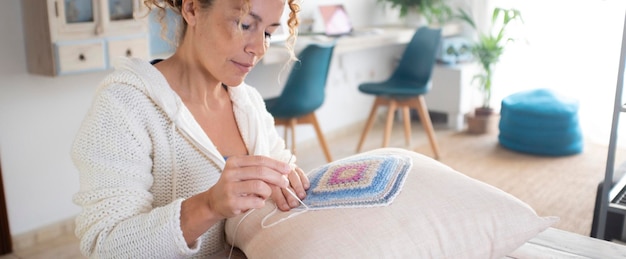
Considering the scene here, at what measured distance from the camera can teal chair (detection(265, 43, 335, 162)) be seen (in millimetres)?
3154

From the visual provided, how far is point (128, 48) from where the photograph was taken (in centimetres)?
264

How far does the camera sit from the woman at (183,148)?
92 centimetres

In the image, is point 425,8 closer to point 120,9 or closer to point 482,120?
point 482,120

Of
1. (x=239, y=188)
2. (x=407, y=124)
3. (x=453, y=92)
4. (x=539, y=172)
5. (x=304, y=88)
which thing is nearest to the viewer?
(x=239, y=188)

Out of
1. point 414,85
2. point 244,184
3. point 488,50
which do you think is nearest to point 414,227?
point 244,184

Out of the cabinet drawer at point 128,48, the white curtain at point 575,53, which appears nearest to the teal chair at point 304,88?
the cabinet drawer at point 128,48

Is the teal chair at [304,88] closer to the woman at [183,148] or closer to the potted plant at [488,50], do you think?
the potted plant at [488,50]

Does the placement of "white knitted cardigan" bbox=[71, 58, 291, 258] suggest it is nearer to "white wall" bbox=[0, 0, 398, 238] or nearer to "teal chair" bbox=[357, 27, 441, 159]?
"white wall" bbox=[0, 0, 398, 238]

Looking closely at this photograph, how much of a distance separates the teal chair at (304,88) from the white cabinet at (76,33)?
86 cm

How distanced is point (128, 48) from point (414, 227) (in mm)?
1980

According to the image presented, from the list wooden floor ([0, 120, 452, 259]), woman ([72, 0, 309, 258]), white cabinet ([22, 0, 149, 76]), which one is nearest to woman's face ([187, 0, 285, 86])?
woman ([72, 0, 309, 258])

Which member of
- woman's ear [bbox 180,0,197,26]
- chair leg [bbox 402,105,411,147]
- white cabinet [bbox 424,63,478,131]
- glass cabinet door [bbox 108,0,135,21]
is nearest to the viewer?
woman's ear [bbox 180,0,197,26]

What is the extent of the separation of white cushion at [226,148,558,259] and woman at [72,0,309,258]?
0.07 metres

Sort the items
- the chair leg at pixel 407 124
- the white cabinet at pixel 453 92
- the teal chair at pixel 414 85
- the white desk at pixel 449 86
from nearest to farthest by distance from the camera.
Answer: the teal chair at pixel 414 85, the chair leg at pixel 407 124, the white desk at pixel 449 86, the white cabinet at pixel 453 92
